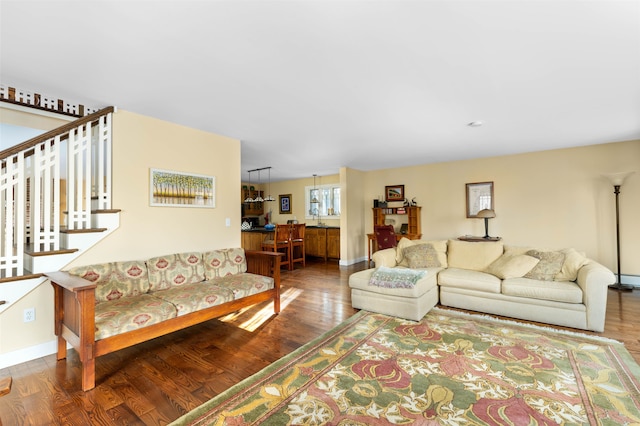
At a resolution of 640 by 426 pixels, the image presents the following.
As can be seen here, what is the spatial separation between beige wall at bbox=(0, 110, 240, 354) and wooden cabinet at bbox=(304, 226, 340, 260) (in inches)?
137

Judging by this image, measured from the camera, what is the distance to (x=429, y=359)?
93.2 inches

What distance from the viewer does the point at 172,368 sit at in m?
2.31

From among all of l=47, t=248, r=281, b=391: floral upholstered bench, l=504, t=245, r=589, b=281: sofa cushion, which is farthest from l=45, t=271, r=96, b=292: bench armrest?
l=504, t=245, r=589, b=281: sofa cushion

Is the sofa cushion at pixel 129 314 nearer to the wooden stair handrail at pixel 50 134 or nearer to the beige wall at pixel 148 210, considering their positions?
the beige wall at pixel 148 210

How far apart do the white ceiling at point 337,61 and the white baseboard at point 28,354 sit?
2304mm

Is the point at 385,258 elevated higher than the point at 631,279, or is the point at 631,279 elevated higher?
the point at 385,258

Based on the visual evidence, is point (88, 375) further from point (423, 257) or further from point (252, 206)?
point (252, 206)

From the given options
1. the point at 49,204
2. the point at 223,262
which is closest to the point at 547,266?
the point at 223,262

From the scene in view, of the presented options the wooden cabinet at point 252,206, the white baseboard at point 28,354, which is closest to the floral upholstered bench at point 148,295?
the white baseboard at point 28,354

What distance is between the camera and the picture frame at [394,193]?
22.3 feet

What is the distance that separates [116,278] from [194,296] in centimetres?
79

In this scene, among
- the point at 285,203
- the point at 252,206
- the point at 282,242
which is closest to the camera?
the point at 282,242

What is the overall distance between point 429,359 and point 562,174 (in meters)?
4.76

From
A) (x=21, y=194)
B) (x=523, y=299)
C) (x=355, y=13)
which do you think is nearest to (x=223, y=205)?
(x=21, y=194)
